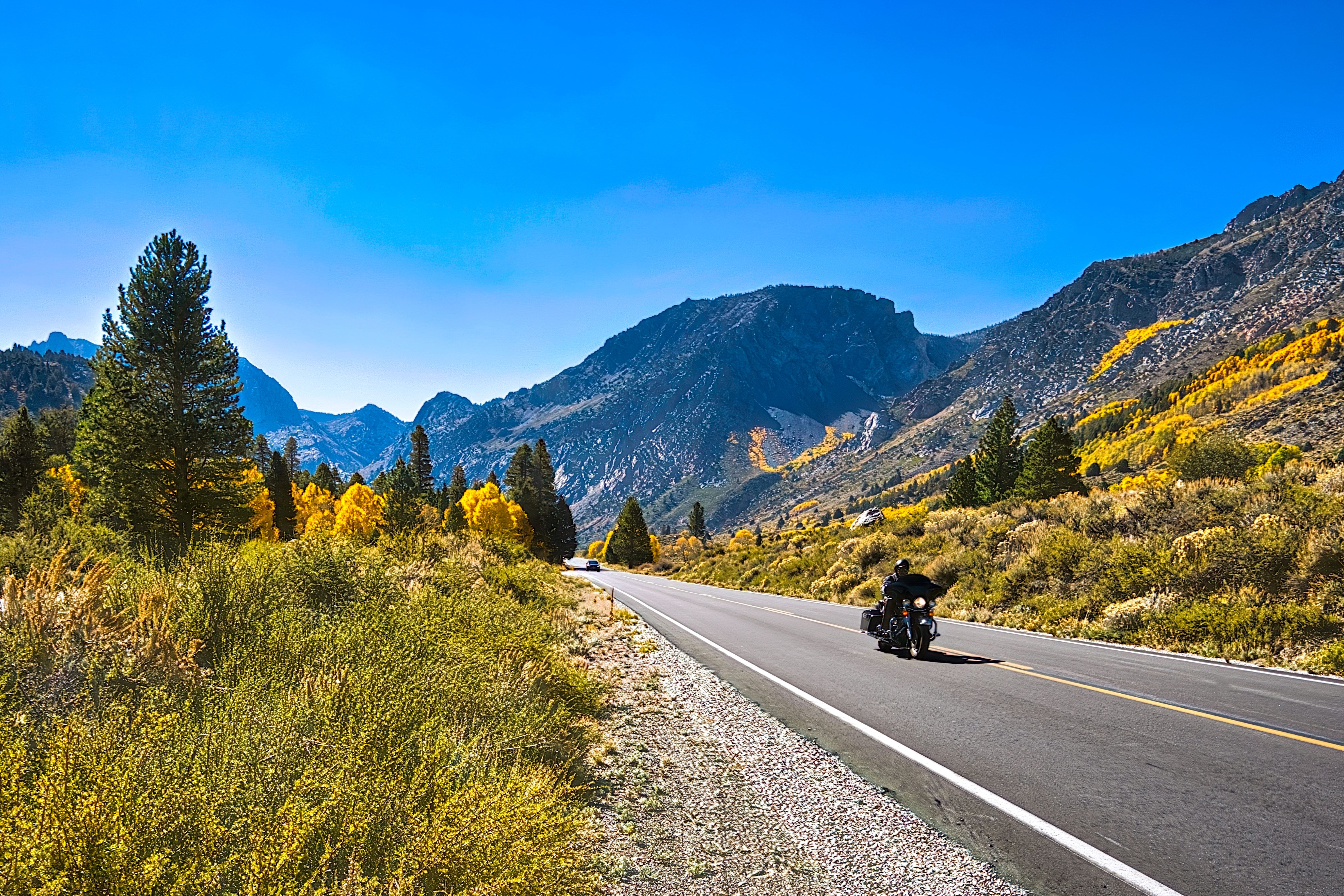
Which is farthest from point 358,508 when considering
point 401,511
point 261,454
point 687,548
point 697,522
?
point 697,522

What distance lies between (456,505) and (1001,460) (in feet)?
145

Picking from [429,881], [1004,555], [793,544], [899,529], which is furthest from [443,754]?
[793,544]

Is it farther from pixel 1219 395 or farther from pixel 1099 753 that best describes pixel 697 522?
pixel 1099 753

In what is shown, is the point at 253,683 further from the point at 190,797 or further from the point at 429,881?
the point at 429,881

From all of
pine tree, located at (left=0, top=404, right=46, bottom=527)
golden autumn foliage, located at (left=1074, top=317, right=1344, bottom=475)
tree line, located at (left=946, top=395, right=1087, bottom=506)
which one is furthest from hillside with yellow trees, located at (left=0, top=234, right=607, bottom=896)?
golden autumn foliage, located at (left=1074, top=317, right=1344, bottom=475)

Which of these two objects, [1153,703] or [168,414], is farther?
[168,414]

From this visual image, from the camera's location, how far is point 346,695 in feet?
13.5

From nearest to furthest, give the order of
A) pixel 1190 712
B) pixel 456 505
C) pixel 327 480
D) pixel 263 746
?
pixel 263 746
pixel 1190 712
pixel 456 505
pixel 327 480

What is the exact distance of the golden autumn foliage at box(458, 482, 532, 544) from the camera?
52.4m

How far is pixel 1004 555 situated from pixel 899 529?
835cm

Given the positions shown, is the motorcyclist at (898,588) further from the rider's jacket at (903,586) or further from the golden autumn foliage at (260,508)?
the golden autumn foliage at (260,508)

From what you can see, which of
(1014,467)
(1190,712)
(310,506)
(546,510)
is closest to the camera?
(1190,712)

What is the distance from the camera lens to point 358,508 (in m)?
49.4

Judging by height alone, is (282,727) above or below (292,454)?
below
